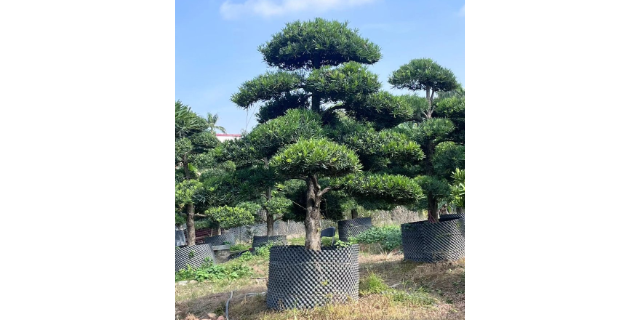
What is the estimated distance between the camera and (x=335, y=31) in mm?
6086

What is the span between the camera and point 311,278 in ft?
14.0

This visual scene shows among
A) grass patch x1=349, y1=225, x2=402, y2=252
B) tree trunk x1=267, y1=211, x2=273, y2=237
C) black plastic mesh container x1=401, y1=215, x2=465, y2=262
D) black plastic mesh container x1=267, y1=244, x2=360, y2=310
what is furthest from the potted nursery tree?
tree trunk x1=267, y1=211, x2=273, y2=237

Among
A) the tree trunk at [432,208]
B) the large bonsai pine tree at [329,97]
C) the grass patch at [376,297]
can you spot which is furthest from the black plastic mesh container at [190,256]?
the tree trunk at [432,208]

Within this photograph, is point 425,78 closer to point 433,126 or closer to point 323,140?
point 433,126

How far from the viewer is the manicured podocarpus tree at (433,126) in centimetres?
682

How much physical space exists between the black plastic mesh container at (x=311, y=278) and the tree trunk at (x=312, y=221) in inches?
10.4

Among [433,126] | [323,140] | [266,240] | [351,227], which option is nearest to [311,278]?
[323,140]

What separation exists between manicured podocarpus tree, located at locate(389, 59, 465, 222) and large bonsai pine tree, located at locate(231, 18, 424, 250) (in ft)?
3.12

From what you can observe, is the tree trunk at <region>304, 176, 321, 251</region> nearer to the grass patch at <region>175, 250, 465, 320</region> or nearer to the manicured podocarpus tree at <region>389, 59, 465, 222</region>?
the grass patch at <region>175, 250, 465, 320</region>
